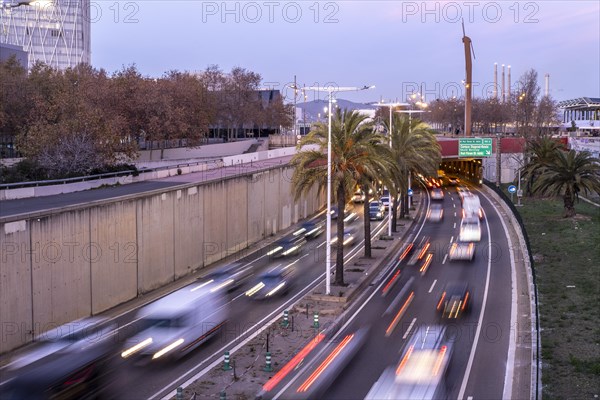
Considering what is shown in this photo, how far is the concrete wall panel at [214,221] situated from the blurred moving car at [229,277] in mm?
2270

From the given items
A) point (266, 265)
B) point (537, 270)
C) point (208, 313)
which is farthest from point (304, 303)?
point (537, 270)

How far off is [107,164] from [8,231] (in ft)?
64.7

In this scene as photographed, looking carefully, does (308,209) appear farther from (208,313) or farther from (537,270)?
(208,313)

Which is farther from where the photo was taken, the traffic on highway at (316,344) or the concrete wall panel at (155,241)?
the concrete wall panel at (155,241)

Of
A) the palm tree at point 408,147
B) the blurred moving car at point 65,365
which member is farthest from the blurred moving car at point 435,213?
the blurred moving car at point 65,365

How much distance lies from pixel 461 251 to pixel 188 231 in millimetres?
15320

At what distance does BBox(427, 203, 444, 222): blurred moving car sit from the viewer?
174 feet

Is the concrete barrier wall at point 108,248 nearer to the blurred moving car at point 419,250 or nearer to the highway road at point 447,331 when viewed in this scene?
the highway road at point 447,331

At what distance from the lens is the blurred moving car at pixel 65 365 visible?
16.1 metres

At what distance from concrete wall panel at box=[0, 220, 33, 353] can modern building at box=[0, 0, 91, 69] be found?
4320 inches

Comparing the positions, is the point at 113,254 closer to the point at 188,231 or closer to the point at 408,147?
the point at 188,231

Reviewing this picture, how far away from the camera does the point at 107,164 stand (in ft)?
132

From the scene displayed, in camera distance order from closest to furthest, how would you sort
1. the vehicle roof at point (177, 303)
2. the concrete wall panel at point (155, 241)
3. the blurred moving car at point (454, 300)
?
1. the vehicle roof at point (177, 303)
2. the blurred moving car at point (454, 300)
3. the concrete wall panel at point (155, 241)

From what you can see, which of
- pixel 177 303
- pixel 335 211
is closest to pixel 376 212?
pixel 335 211
